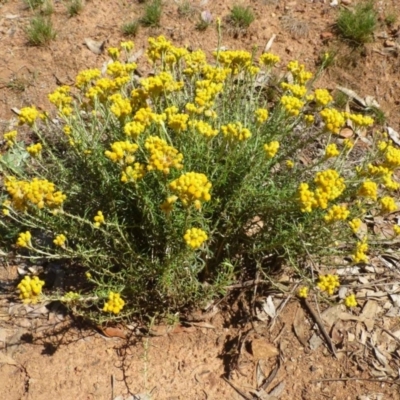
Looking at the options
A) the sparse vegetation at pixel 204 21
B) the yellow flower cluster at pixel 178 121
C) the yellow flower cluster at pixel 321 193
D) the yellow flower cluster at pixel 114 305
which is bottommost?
the yellow flower cluster at pixel 114 305

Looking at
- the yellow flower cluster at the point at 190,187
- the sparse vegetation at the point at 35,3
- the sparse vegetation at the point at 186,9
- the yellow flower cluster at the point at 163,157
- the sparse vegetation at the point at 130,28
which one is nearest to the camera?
the yellow flower cluster at the point at 190,187

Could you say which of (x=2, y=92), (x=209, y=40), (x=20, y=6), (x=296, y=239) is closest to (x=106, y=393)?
(x=296, y=239)

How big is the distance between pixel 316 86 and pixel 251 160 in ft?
7.82

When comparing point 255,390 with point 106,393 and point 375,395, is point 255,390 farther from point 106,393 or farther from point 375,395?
point 106,393

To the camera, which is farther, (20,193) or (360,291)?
(360,291)

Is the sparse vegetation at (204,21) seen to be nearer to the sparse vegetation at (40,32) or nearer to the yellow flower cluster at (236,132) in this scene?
the sparse vegetation at (40,32)

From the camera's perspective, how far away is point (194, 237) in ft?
8.11

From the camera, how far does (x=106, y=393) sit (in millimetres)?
3156

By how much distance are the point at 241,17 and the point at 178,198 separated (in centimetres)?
338

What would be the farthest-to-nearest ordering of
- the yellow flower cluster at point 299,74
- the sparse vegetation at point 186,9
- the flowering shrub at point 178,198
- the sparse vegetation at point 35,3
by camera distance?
the sparse vegetation at point 35,3, the sparse vegetation at point 186,9, the yellow flower cluster at point 299,74, the flowering shrub at point 178,198

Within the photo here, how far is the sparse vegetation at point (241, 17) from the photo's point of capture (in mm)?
5414

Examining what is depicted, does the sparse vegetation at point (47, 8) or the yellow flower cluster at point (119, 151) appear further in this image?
the sparse vegetation at point (47, 8)

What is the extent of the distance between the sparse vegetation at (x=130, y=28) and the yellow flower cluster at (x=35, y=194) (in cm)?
327

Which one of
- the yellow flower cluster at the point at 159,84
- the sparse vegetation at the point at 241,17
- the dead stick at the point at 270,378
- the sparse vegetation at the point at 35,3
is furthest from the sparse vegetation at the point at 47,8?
the dead stick at the point at 270,378
